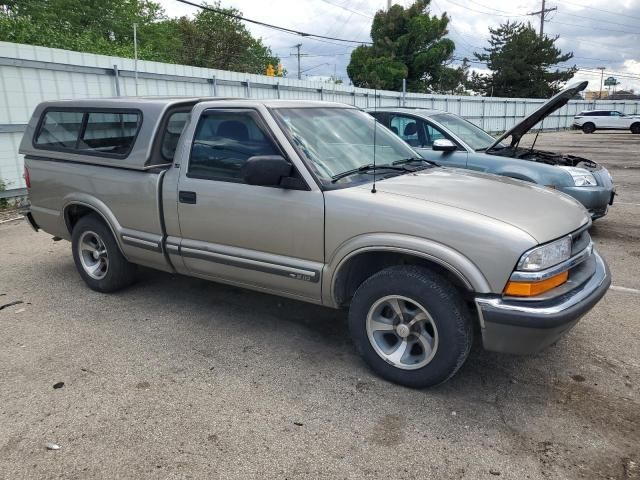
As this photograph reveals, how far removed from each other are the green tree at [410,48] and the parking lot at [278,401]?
40.9 m

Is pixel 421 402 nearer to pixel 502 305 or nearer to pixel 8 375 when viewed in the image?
pixel 502 305

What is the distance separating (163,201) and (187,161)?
40 centimetres

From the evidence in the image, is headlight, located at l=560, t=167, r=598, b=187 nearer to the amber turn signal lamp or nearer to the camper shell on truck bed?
the amber turn signal lamp

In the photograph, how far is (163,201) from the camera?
4.11 meters

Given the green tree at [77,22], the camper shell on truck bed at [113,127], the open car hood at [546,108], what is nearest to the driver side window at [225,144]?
the camper shell on truck bed at [113,127]

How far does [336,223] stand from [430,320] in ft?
2.78

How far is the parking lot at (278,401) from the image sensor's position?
257 cm

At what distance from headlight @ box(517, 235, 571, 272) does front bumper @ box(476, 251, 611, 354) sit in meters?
0.20

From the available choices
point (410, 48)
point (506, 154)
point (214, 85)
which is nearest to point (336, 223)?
point (506, 154)

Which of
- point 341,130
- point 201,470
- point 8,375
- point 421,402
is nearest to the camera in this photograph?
point 201,470

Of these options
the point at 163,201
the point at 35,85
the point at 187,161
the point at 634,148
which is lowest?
the point at 634,148

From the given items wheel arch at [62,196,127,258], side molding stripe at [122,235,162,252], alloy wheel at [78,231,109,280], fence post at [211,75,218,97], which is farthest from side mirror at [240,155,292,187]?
fence post at [211,75,218,97]

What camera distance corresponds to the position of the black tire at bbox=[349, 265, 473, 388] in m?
2.96

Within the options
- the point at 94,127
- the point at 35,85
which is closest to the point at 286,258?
the point at 94,127
